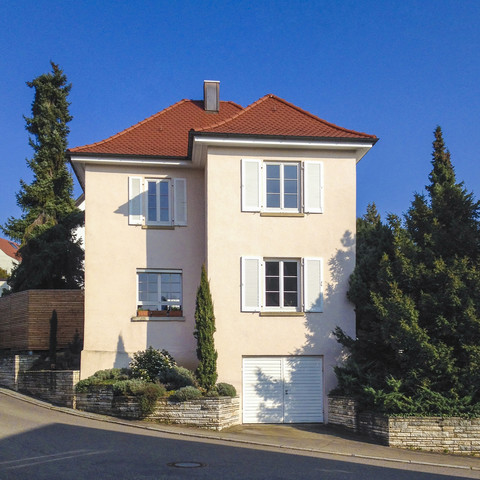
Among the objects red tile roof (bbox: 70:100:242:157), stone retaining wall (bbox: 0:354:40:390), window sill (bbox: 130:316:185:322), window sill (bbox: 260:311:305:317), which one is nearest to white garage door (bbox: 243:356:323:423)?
window sill (bbox: 260:311:305:317)

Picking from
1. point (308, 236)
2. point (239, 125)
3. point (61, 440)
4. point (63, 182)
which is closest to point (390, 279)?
point (308, 236)

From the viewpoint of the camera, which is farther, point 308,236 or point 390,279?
point 308,236

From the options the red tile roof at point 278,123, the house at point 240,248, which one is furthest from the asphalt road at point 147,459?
the red tile roof at point 278,123

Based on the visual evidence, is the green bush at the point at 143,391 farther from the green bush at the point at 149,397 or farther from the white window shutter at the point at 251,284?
the white window shutter at the point at 251,284

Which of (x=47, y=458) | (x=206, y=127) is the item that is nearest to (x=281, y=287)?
(x=206, y=127)

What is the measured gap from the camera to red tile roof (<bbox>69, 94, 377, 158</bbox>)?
2047cm

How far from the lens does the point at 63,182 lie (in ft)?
106

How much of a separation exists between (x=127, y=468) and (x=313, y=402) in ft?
29.2

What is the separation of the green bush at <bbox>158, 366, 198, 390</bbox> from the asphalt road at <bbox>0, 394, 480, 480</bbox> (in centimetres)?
209

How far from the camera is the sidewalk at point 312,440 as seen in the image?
15438mm

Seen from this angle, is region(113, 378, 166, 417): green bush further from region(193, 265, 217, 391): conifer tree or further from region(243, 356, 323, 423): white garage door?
region(243, 356, 323, 423): white garage door

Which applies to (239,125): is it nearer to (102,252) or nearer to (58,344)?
(102,252)

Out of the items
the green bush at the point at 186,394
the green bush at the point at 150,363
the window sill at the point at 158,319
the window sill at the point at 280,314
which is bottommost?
the green bush at the point at 186,394

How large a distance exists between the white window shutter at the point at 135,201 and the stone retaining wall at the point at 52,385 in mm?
5293
